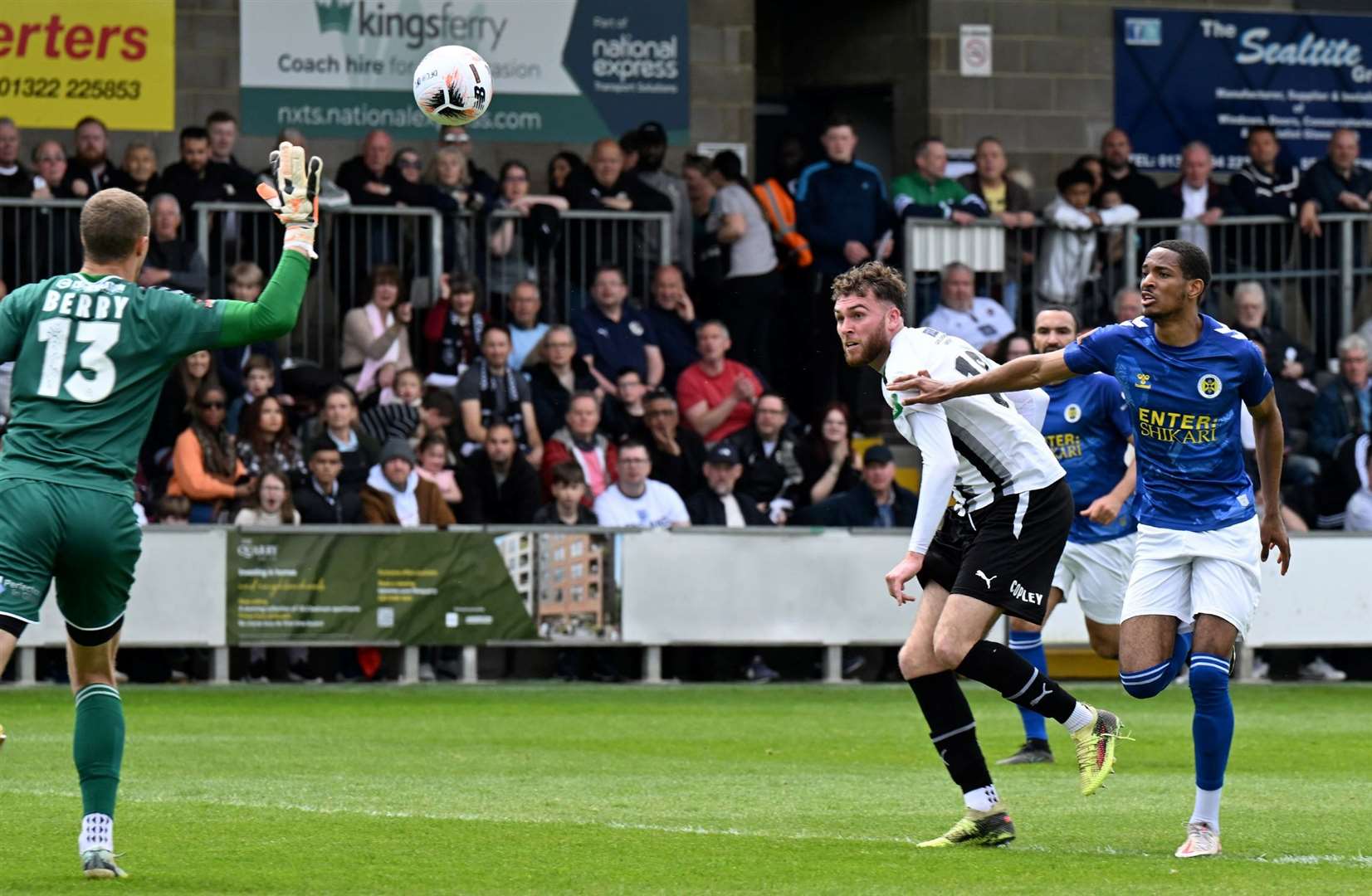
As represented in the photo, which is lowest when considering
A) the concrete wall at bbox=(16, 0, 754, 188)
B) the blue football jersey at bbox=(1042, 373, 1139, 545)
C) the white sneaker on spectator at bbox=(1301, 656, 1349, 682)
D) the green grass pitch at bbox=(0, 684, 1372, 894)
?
the white sneaker on spectator at bbox=(1301, 656, 1349, 682)

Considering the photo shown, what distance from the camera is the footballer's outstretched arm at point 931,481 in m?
8.46

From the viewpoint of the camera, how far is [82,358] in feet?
24.2

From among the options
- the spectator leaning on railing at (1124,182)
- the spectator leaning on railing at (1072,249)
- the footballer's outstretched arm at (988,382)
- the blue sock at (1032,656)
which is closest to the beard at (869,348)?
the footballer's outstretched arm at (988,382)

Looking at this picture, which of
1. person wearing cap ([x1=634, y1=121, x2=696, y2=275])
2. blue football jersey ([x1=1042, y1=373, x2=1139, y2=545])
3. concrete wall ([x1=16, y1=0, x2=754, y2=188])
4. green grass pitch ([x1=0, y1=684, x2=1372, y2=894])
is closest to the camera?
green grass pitch ([x1=0, y1=684, x2=1372, y2=894])

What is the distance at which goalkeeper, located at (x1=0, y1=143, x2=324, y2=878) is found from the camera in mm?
7273

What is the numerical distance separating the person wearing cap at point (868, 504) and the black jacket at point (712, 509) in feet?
1.42

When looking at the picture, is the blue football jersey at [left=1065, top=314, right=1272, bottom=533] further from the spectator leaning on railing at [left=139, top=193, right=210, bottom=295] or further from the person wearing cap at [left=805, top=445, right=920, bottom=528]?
the spectator leaning on railing at [left=139, top=193, right=210, bottom=295]

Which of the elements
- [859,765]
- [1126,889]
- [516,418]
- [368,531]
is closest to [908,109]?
[516,418]

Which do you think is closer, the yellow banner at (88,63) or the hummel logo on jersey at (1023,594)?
the hummel logo on jersey at (1023,594)

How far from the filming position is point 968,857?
26.8 ft

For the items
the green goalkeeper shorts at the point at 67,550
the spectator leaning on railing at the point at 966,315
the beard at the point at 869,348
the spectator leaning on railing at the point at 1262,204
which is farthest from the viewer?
the spectator leaning on railing at the point at 1262,204

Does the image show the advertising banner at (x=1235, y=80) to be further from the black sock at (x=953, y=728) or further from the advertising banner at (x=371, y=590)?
the black sock at (x=953, y=728)

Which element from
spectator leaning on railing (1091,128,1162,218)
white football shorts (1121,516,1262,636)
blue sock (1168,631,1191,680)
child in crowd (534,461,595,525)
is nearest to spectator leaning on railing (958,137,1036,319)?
spectator leaning on railing (1091,128,1162,218)

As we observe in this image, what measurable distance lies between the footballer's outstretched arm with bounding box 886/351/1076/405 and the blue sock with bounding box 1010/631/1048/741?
3.86m
